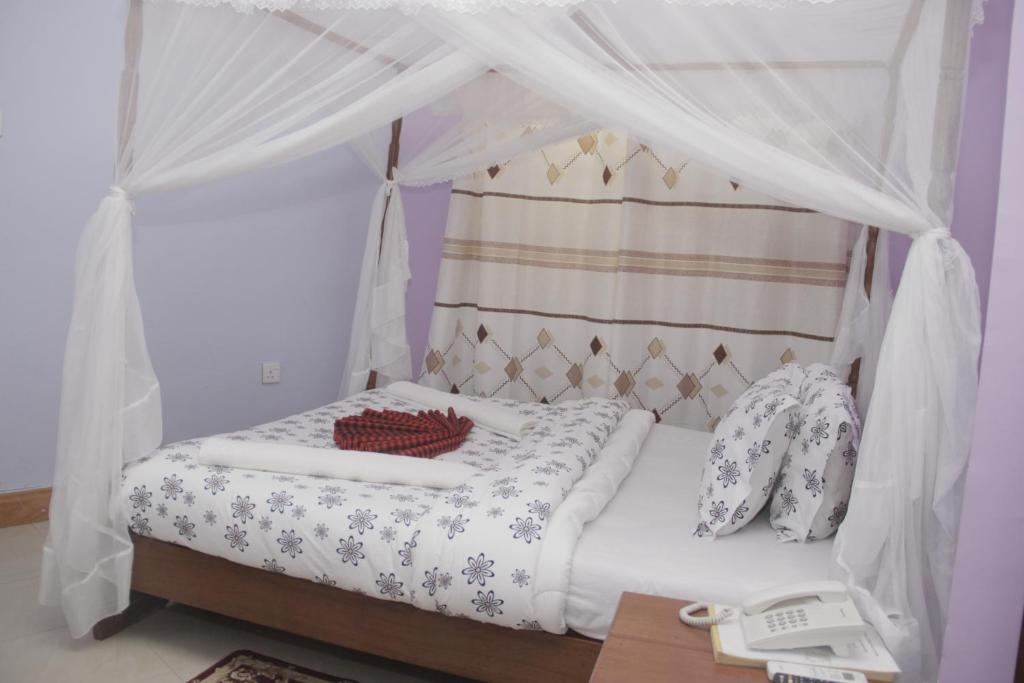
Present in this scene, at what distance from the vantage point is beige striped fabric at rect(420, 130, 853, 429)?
3748 mm

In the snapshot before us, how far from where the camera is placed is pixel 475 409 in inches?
129

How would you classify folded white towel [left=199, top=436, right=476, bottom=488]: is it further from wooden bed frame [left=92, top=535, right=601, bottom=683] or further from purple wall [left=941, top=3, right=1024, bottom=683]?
purple wall [left=941, top=3, right=1024, bottom=683]

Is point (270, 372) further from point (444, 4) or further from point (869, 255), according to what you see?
point (869, 255)

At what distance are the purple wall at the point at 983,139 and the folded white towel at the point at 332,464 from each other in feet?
5.20

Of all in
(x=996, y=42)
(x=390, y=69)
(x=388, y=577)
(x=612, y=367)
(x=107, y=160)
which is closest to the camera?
(x=388, y=577)

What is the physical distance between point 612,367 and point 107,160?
95.6 inches

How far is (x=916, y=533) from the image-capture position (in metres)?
1.82

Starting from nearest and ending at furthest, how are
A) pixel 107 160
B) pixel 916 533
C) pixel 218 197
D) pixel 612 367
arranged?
pixel 916 533
pixel 107 160
pixel 218 197
pixel 612 367

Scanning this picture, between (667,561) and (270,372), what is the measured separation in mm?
2682

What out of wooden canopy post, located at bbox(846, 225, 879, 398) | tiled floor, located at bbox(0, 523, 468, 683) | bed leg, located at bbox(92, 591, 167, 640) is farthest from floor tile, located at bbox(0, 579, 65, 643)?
wooden canopy post, located at bbox(846, 225, 879, 398)

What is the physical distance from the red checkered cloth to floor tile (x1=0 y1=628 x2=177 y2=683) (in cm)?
86

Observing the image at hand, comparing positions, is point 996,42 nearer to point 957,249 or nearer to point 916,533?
point 957,249

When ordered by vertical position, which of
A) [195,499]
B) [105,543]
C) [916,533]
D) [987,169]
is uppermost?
[987,169]

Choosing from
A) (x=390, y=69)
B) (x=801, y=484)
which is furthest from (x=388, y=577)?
(x=390, y=69)
